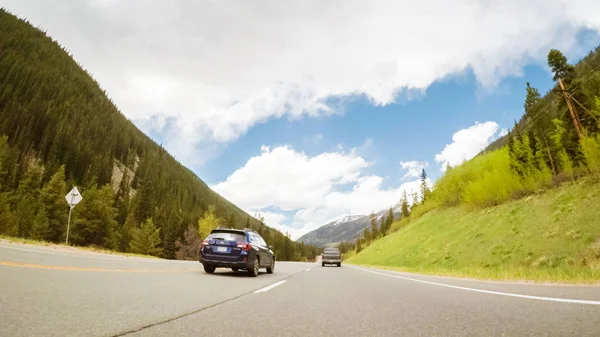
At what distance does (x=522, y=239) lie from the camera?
3141 cm

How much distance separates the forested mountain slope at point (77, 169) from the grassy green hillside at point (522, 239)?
49352mm

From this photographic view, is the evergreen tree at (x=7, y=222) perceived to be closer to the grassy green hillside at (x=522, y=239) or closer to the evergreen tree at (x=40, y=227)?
the evergreen tree at (x=40, y=227)

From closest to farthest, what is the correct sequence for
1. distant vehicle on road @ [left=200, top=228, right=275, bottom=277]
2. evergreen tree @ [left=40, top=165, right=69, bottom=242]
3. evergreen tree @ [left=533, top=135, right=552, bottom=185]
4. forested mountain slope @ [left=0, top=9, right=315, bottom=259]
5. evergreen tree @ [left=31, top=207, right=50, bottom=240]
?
distant vehicle on road @ [left=200, top=228, right=275, bottom=277]
evergreen tree @ [left=533, top=135, right=552, bottom=185]
evergreen tree @ [left=31, top=207, right=50, bottom=240]
evergreen tree @ [left=40, top=165, right=69, bottom=242]
forested mountain slope @ [left=0, top=9, right=315, bottom=259]

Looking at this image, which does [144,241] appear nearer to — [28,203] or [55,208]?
[55,208]

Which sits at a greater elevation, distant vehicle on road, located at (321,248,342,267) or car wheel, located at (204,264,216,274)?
car wheel, located at (204,264,216,274)

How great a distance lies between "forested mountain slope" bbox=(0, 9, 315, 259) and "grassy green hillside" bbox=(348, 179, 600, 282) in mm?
49352

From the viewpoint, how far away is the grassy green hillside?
24.0 metres

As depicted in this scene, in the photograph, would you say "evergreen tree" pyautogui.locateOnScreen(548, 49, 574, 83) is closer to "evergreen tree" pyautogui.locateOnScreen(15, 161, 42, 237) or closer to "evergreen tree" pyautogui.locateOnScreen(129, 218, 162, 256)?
"evergreen tree" pyautogui.locateOnScreen(129, 218, 162, 256)

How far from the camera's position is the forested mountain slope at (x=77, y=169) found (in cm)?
5494

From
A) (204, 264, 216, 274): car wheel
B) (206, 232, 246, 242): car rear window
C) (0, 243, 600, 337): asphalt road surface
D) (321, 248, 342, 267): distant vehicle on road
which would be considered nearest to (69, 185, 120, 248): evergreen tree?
(321, 248, 342, 267): distant vehicle on road

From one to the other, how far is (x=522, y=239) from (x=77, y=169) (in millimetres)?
120949

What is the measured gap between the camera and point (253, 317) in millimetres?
4117

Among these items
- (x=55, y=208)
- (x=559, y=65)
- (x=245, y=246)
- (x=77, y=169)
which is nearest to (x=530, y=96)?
(x=559, y=65)

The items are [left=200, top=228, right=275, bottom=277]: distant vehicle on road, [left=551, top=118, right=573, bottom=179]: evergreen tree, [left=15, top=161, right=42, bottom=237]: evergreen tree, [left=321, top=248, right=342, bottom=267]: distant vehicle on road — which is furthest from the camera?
[left=15, top=161, right=42, bottom=237]: evergreen tree
